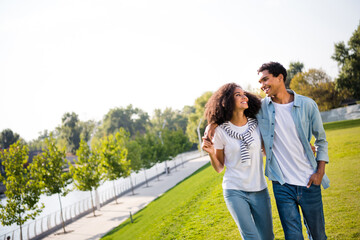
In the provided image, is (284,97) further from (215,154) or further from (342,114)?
(342,114)

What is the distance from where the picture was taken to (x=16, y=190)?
18.0 m

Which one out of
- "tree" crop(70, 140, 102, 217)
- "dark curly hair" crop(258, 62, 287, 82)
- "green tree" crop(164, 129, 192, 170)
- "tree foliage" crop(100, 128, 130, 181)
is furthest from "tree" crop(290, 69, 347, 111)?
"dark curly hair" crop(258, 62, 287, 82)

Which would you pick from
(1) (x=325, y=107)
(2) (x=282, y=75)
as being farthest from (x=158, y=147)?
(2) (x=282, y=75)

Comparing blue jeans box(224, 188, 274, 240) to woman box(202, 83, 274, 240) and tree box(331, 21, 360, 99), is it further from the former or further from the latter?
tree box(331, 21, 360, 99)

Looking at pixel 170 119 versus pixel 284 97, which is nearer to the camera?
pixel 284 97

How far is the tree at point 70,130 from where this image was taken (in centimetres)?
8847

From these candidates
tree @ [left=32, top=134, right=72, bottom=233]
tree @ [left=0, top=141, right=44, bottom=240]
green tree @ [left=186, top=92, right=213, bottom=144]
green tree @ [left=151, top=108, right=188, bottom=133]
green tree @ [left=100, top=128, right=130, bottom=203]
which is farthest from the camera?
green tree @ [left=151, top=108, right=188, bottom=133]

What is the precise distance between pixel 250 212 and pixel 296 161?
814 mm

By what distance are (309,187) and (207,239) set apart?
317cm

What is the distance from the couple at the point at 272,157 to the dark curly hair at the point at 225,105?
0.01 m

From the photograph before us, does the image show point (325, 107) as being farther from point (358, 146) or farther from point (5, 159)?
point (5, 159)

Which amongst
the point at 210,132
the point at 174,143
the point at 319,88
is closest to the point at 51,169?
the point at 210,132

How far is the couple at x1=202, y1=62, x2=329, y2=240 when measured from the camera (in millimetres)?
3080

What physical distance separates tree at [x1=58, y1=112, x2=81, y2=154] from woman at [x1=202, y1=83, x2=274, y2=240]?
91487 mm
